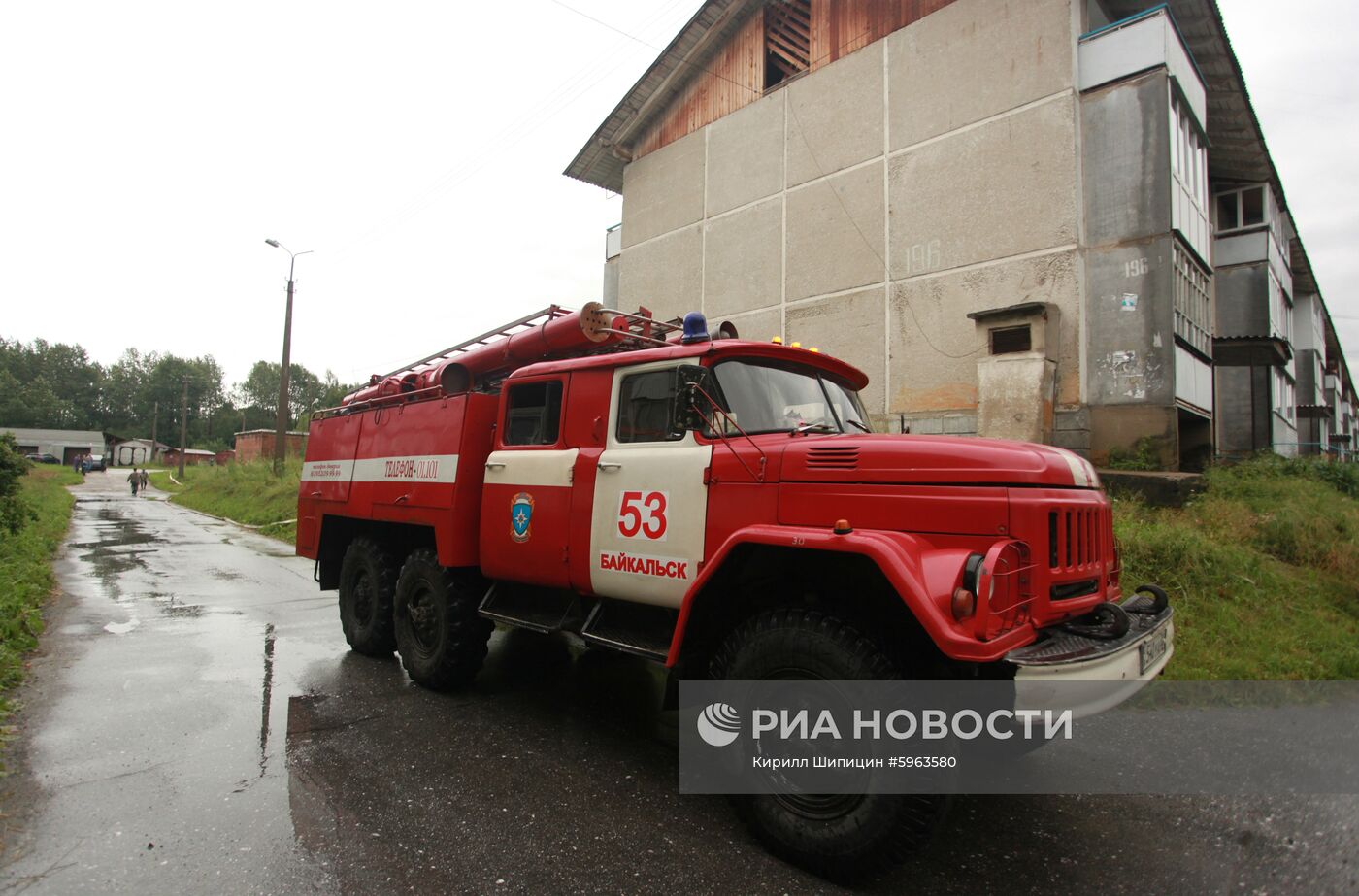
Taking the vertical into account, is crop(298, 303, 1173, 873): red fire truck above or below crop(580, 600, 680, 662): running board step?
above

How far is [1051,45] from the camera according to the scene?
11.0 metres

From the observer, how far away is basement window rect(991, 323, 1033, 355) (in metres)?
11.0

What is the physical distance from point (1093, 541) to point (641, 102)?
17519mm

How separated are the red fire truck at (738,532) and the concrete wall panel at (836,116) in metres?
10.4

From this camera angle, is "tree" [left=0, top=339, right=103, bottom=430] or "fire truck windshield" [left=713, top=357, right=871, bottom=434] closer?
"fire truck windshield" [left=713, top=357, right=871, bottom=434]

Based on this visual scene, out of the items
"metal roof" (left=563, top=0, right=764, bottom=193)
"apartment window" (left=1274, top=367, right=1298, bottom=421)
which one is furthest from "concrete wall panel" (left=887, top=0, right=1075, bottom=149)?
"apartment window" (left=1274, top=367, right=1298, bottom=421)

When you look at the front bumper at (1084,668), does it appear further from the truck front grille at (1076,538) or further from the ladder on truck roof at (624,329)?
the ladder on truck roof at (624,329)

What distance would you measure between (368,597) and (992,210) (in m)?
11.0

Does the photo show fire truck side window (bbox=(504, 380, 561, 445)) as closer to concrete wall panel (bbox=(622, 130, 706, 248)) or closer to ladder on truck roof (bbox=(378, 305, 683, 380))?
ladder on truck roof (bbox=(378, 305, 683, 380))

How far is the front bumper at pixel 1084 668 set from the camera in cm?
251

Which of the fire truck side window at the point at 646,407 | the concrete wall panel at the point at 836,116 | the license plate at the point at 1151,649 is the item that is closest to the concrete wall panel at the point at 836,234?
the concrete wall panel at the point at 836,116

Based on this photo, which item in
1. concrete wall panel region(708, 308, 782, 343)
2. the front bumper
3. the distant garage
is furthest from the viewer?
the distant garage

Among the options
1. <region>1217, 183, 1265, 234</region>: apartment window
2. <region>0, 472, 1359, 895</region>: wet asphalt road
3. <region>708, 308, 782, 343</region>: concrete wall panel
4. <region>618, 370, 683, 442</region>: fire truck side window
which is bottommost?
<region>0, 472, 1359, 895</region>: wet asphalt road

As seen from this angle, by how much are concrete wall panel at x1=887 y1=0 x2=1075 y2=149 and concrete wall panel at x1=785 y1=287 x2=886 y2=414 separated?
2978 millimetres
